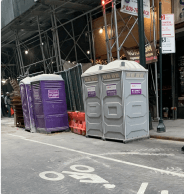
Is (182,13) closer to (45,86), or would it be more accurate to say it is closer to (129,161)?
(45,86)

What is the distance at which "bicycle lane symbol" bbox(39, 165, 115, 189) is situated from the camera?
419cm

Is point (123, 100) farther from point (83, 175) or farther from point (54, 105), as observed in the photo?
point (54, 105)

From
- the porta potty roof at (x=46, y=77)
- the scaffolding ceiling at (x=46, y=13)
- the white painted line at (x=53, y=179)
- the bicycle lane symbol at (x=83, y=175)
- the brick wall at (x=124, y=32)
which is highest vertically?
the scaffolding ceiling at (x=46, y=13)

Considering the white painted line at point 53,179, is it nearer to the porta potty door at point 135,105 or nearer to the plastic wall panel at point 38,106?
the porta potty door at point 135,105

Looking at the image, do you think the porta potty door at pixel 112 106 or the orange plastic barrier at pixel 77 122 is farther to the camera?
the orange plastic barrier at pixel 77 122

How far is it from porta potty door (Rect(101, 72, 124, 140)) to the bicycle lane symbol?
8.68 ft

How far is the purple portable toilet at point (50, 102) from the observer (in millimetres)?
10133

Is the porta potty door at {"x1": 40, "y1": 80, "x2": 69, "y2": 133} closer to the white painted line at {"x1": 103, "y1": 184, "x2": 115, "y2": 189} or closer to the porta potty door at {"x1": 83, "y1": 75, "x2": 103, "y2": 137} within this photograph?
the porta potty door at {"x1": 83, "y1": 75, "x2": 103, "y2": 137}

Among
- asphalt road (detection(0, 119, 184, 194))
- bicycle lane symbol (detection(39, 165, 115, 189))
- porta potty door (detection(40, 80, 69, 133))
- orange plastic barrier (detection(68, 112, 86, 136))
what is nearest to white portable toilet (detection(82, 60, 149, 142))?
asphalt road (detection(0, 119, 184, 194))

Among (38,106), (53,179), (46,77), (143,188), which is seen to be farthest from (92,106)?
(143,188)

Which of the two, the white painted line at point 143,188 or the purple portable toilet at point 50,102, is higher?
the purple portable toilet at point 50,102

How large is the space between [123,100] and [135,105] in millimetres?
540

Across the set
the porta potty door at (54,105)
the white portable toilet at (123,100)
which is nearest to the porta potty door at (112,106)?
the white portable toilet at (123,100)

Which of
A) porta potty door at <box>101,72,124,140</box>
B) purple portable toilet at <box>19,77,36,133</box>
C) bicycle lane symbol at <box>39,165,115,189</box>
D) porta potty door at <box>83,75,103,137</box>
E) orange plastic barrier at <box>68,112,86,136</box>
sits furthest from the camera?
purple portable toilet at <box>19,77,36,133</box>
